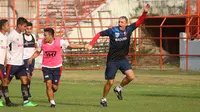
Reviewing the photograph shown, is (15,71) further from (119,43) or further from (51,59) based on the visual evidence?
(119,43)

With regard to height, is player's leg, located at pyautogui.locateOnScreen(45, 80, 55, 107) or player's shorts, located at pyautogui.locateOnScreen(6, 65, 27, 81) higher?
player's shorts, located at pyautogui.locateOnScreen(6, 65, 27, 81)

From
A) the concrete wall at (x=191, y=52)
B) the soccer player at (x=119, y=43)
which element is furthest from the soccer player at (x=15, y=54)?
the concrete wall at (x=191, y=52)

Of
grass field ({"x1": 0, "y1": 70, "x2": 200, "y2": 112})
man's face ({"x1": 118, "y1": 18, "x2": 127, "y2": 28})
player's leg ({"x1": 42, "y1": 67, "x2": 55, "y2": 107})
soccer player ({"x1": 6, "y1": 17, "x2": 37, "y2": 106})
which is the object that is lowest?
grass field ({"x1": 0, "y1": 70, "x2": 200, "y2": 112})

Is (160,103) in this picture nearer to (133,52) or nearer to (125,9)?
(133,52)

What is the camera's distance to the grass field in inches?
622

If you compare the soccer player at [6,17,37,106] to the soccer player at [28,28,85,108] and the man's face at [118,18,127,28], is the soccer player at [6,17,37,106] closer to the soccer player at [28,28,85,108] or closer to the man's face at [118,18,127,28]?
the soccer player at [28,28,85,108]

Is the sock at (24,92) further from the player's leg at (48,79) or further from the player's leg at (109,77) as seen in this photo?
the player's leg at (109,77)

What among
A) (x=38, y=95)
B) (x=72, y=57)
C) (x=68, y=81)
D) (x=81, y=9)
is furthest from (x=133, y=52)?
(x=38, y=95)

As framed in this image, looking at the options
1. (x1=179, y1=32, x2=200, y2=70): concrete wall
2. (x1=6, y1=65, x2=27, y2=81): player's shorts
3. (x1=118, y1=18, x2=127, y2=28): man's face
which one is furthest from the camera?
(x1=179, y1=32, x2=200, y2=70): concrete wall

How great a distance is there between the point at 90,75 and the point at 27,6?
34.4ft

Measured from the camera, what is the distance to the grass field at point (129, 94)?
1581 cm

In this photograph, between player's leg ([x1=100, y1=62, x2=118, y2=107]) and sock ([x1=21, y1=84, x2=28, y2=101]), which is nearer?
player's leg ([x1=100, y1=62, x2=118, y2=107])

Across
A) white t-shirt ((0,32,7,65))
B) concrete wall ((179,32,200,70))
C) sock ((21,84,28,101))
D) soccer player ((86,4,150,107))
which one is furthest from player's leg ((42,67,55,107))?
concrete wall ((179,32,200,70))

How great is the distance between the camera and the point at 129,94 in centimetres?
2027
